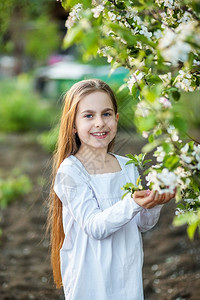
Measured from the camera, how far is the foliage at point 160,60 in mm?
1128

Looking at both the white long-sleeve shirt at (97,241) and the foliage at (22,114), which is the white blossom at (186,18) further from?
the foliage at (22,114)

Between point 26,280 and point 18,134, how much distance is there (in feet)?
→ 16.8

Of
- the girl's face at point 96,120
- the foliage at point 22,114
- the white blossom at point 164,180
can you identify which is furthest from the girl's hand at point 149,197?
the foliage at point 22,114

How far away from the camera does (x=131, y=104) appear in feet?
7.24

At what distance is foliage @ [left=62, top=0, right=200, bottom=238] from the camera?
3.70ft

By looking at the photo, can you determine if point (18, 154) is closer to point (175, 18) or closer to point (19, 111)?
point (19, 111)

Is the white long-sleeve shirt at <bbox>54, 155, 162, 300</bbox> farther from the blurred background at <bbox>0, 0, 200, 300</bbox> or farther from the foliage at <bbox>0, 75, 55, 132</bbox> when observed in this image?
the foliage at <bbox>0, 75, 55, 132</bbox>

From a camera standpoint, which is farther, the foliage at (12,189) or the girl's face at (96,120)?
the foliage at (12,189)

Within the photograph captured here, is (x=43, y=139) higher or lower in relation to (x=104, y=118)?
lower

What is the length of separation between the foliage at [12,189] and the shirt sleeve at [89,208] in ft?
11.1

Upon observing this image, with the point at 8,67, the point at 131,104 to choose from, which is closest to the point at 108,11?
the point at 131,104

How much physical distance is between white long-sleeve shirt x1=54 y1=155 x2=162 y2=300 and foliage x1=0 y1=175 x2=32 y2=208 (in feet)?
11.0

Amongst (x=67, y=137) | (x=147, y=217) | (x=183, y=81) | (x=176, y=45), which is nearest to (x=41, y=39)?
(x=67, y=137)

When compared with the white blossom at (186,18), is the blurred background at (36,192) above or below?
below
